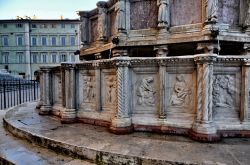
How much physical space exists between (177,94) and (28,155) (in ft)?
9.45

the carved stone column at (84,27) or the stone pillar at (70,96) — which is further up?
the carved stone column at (84,27)

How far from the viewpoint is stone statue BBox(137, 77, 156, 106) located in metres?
4.65

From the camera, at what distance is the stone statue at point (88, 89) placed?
536 cm

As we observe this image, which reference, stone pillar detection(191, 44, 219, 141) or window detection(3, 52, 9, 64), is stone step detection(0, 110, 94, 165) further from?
window detection(3, 52, 9, 64)

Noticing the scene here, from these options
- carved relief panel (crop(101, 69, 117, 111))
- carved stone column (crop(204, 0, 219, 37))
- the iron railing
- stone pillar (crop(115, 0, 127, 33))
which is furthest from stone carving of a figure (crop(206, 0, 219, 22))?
the iron railing

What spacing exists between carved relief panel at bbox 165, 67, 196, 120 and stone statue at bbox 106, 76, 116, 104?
1084 millimetres

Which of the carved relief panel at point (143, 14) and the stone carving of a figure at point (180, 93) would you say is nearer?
the stone carving of a figure at point (180, 93)

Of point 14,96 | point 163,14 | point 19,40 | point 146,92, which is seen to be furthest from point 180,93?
point 19,40

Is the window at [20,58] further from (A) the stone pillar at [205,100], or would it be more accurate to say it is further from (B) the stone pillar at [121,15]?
(A) the stone pillar at [205,100]

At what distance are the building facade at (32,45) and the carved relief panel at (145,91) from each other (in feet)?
155

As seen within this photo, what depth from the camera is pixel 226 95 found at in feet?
14.3

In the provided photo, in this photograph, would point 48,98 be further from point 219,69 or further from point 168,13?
point 219,69

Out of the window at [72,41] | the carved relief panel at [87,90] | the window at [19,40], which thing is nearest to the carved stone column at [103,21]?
the carved relief panel at [87,90]

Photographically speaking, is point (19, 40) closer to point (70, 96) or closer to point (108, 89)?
point (70, 96)
